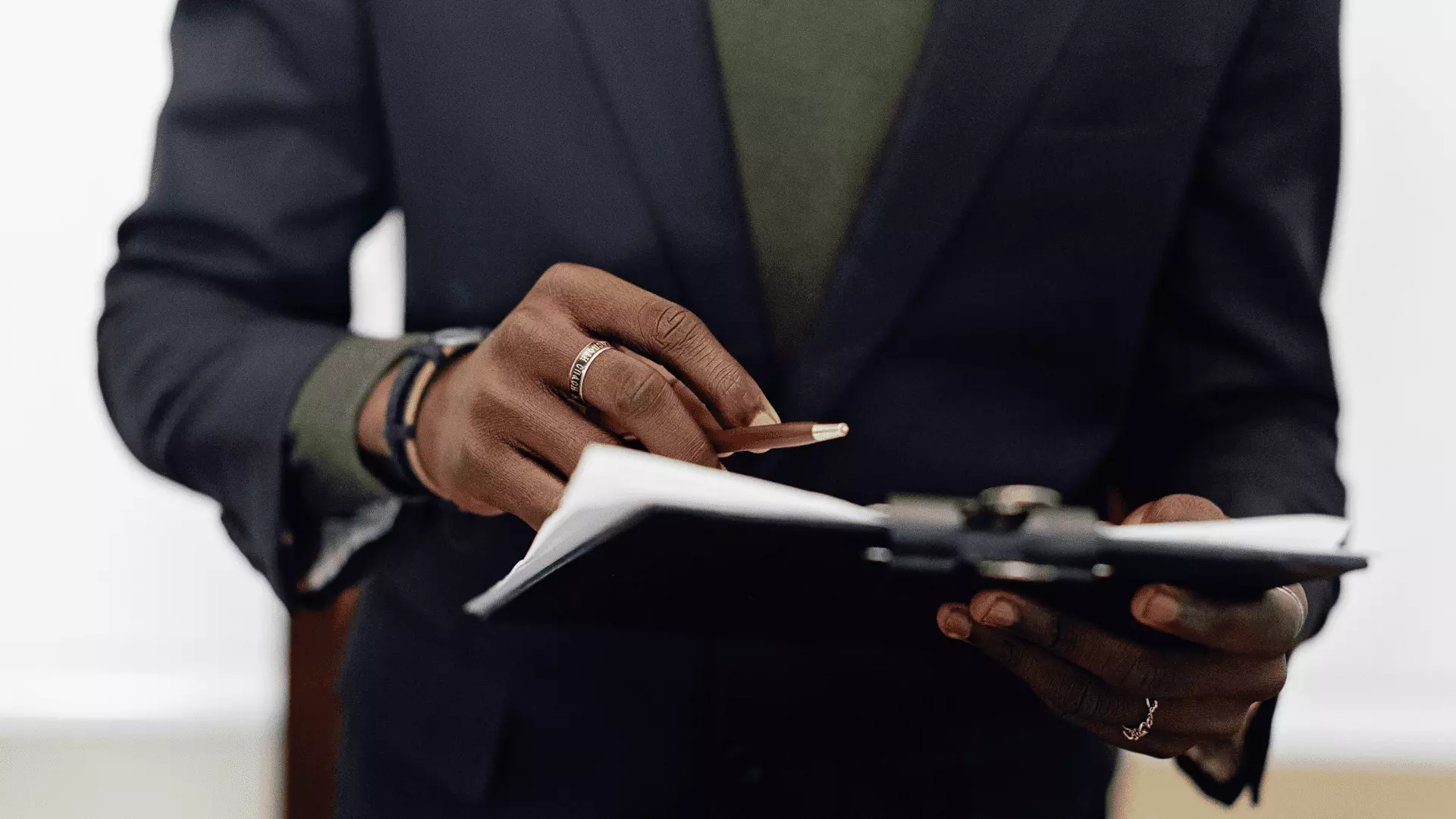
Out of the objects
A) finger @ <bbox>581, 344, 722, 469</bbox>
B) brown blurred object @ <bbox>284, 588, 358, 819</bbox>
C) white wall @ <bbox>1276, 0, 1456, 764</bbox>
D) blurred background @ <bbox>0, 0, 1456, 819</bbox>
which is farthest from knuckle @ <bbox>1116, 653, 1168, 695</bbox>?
white wall @ <bbox>1276, 0, 1456, 764</bbox>

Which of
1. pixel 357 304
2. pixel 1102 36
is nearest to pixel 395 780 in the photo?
pixel 1102 36

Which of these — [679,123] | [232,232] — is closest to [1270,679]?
[679,123]

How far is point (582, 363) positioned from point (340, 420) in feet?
0.74

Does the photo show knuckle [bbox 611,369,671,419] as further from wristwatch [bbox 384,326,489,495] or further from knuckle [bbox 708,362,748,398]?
wristwatch [bbox 384,326,489,495]

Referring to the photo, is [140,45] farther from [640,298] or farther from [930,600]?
[930,600]

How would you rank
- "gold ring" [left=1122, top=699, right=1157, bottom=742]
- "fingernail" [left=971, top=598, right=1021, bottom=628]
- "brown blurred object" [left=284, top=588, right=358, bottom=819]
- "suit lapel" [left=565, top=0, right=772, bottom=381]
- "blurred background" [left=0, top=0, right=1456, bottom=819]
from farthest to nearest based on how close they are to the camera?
"blurred background" [left=0, top=0, right=1456, bottom=819] → "brown blurred object" [left=284, top=588, right=358, bottom=819] → "suit lapel" [left=565, top=0, right=772, bottom=381] → "gold ring" [left=1122, top=699, right=1157, bottom=742] → "fingernail" [left=971, top=598, right=1021, bottom=628]

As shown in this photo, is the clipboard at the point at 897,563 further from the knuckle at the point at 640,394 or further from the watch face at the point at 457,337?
the watch face at the point at 457,337

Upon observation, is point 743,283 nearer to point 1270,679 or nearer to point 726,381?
point 726,381

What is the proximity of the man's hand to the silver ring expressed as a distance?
21 centimetres

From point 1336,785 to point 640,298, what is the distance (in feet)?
6.38

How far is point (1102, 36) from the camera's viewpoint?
0.75 m

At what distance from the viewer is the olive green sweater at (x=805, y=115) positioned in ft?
2.54

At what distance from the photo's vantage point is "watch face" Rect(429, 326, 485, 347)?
0.70 m

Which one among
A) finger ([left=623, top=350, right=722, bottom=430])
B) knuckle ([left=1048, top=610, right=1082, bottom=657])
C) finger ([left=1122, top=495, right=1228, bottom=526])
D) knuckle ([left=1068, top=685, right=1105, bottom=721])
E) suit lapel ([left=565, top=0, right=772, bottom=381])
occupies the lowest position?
knuckle ([left=1068, top=685, right=1105, bottom=721])
